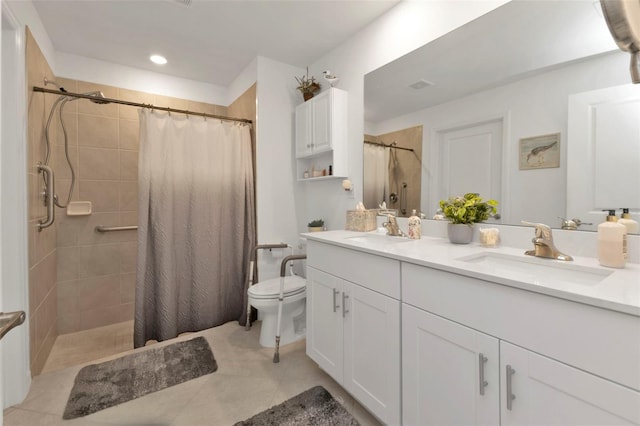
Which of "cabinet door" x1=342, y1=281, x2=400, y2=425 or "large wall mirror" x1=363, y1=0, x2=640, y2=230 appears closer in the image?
"large wall mirror" x1=363, y1=0, x2=640, y2=230

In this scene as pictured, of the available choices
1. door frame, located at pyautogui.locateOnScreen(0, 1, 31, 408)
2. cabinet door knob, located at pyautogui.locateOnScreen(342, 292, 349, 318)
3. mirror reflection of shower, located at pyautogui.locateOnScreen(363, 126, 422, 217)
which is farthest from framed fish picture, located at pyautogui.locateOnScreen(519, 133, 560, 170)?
A: door frame, located at pyautogui.locateOnScreen(0, 1, 31, 408)

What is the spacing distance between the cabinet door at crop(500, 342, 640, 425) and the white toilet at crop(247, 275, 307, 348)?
5.01ft

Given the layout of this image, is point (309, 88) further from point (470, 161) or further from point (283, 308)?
point (283, 308)

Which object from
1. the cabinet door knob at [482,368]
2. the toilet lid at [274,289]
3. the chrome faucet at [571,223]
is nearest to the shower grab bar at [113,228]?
the toilet lid at [274,289]

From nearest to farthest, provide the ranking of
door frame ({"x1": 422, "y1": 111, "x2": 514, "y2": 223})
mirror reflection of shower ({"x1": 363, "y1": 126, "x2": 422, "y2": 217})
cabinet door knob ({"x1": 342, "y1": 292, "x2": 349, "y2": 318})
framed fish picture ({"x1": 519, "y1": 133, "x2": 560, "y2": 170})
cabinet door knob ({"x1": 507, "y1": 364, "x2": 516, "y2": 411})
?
cabinet door knob ({"x1": 507, "y1": 364, "x2": 516, "y2": 411}) < framed fish picture ({"x1": 519, "y1": 133, "x2": 560, "y2": 170}) < door frame ({"x1": 422, "y1": 111, "x2": 514, "y2": 223}) < cabinet door knob ({"x1": 342, "y1": 292, "x2": 349, "y2": 318}) < mirror reflection of shower ({"x1": 363, "y1": 126, "x2": 422, "y2": 217})

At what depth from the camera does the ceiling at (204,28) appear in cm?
192

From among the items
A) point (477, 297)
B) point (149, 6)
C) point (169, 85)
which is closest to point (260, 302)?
point (477, 297)

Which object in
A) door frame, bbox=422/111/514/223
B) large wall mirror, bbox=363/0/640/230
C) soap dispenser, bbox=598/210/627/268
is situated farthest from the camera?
door frame, bbox=422/111/514/223

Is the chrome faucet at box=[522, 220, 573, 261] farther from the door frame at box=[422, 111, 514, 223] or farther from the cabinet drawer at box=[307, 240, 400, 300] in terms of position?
the cabinet drawer at box=[307, 240, 400, 300]

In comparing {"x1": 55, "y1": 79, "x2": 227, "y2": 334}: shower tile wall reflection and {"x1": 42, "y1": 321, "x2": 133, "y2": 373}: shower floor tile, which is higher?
{"x1": 55, "y1": 79, "x2": 227, "y2": 334}: shower tile wall reflection

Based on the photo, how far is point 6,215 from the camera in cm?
160

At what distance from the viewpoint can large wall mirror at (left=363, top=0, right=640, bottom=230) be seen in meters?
1.16

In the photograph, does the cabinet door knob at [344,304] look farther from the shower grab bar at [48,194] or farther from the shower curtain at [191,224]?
the shower grab bar at [48,194]

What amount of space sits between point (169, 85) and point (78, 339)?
2.50 meters
